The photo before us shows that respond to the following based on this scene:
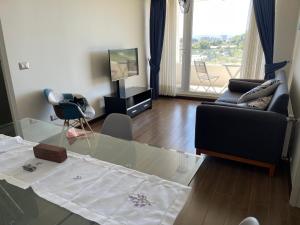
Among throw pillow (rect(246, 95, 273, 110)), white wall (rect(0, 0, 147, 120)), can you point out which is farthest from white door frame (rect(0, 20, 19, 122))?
throw pillow (rect(246, 95, 273, 110))

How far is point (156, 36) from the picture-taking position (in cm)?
525

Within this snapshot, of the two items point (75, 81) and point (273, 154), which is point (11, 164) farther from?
point (75, 81)

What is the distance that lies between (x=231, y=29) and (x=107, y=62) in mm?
2763

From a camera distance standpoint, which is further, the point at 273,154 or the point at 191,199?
the point at 273,154

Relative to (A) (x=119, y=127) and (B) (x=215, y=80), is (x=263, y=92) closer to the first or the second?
(A) (x=119, y=127)

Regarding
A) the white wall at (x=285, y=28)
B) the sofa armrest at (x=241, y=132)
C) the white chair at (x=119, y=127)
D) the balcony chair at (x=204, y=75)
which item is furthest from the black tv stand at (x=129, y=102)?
the white wall at (x=285, y=28)

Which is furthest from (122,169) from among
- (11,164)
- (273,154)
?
(273,154)

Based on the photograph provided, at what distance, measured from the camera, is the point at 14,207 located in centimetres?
103

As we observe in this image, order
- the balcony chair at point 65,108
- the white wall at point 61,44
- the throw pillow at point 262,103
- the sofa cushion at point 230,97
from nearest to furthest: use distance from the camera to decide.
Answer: the throw pillow at point 262,103 → the white wall at point 61,44 → the balcony chair at point 65,108 → the sofa cushion at point 230,97

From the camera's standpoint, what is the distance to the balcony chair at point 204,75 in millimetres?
5395

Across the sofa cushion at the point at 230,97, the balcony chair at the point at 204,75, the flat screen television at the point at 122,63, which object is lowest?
the sofa cushion at the point at 230,97

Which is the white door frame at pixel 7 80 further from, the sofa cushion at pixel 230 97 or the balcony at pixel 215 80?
the balcony at pixel 215 80

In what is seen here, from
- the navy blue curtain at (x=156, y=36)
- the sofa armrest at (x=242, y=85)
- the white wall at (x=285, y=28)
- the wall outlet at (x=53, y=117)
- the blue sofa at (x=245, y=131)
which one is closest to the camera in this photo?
the blue sofa at (x=245, y=131)

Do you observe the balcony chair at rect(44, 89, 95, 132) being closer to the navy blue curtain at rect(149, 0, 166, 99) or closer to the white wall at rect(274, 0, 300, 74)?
the navy blue curtain at rect(149, 0, 166, 99)
